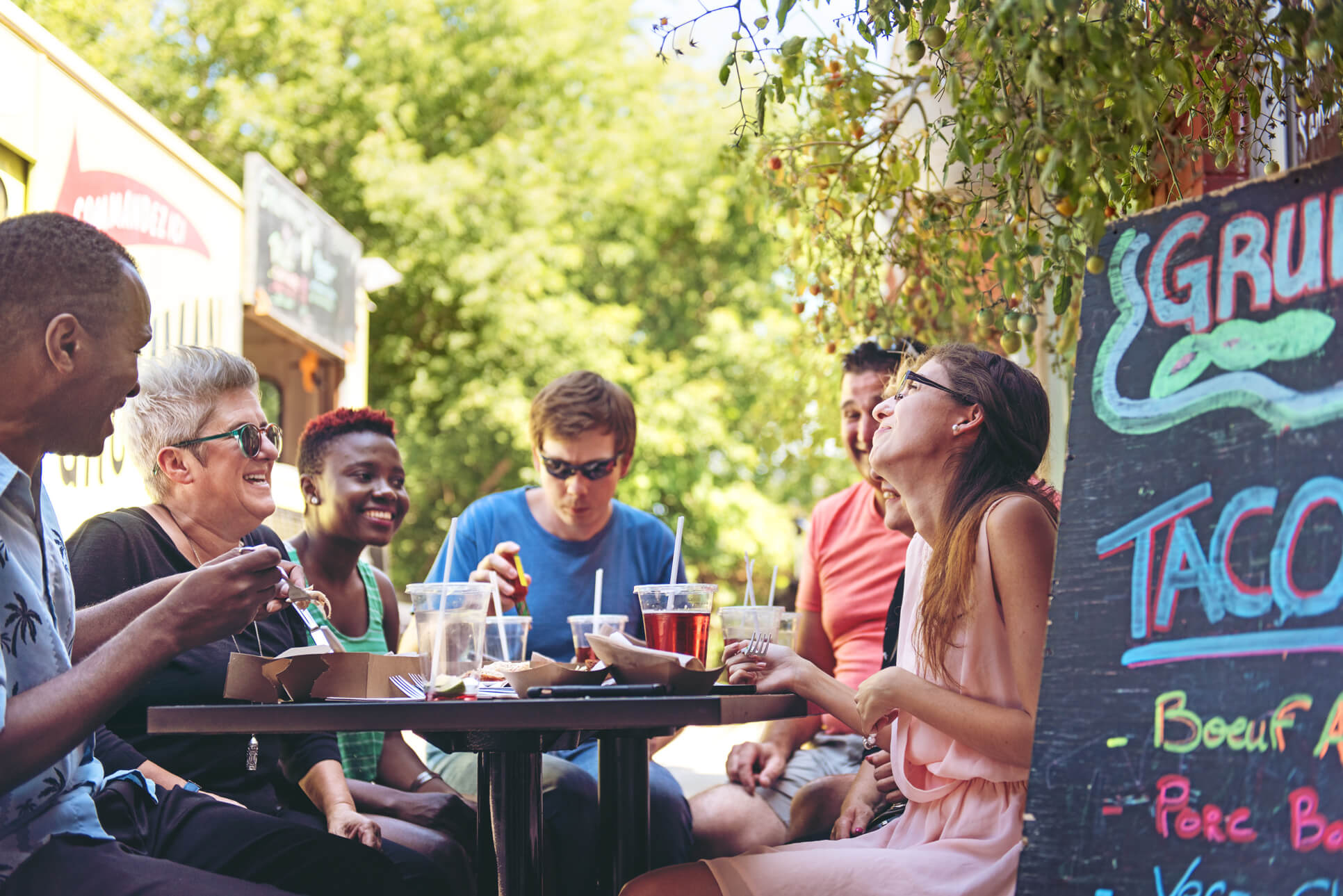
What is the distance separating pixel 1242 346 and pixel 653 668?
42.2 inches

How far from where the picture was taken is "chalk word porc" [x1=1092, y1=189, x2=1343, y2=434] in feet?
5.42

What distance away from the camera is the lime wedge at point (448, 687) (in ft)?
7.11

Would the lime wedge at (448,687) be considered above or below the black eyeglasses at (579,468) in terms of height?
below

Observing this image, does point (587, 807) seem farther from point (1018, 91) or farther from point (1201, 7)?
point (1201, 7)

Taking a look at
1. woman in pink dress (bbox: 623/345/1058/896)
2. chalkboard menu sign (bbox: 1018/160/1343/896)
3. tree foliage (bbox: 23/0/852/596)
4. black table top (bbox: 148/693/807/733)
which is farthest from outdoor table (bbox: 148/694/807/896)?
tree foliage (bbox: 23/0/852/596)

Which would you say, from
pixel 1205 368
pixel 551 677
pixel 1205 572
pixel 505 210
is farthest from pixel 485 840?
pixel 505 210

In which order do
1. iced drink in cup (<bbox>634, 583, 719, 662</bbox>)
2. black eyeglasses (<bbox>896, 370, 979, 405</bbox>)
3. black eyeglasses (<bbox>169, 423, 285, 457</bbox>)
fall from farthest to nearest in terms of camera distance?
black eyeglasses (<bbox>169, 423, 285, 457</bbox>), iced drink in cup (<bbox>634, 583, 719, 662</bbox>), black eyeglasses (<bbox>896, 370, 979, 405</bbox>)

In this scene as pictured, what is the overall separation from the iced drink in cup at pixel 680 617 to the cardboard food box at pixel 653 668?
1.04ft

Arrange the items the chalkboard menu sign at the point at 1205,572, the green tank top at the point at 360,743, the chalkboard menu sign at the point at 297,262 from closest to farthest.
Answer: the chalkboard menu sign at the point at 1205,572 → the green tank top at the point at 360,743 → the chalkboard menu sign at the point at 297,262

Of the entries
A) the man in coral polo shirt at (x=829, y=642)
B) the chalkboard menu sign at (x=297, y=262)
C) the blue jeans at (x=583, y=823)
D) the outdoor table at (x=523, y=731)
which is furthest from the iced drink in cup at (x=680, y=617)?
the chalkboard menu sign at (x=297, y=262)

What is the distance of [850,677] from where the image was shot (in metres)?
3.74

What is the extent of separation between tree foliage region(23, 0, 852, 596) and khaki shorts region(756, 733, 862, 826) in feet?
35.8

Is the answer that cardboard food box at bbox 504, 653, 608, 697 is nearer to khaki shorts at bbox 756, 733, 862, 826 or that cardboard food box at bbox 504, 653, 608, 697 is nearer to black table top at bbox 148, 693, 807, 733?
black table top at bbox 148, 693, 807, 733

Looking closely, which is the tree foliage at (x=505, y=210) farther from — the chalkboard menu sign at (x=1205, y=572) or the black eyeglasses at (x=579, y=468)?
the chalkboard menu sign at (x=1205, y=572)
